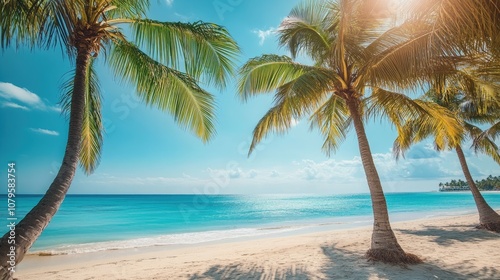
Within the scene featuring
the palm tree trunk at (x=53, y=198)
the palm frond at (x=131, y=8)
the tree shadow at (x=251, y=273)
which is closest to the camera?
the palm tree trunk at (x=53, y=198)

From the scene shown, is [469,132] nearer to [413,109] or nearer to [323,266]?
[413,109]

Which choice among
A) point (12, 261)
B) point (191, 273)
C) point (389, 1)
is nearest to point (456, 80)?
point (389, 1)

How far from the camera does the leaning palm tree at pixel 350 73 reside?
524 centimetres

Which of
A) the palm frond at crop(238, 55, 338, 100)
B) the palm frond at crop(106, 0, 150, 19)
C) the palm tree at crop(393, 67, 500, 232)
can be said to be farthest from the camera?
the palm tree at crop(393, 67, 500, 232)

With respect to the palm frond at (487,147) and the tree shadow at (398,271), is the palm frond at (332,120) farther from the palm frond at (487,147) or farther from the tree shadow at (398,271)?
the palm frond at (487,147)

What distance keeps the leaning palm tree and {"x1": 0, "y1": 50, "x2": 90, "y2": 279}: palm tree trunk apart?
3.65m

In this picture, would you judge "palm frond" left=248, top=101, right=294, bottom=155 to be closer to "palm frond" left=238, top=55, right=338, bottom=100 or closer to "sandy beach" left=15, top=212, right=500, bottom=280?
"palm frond" left=238, top=55, right=338, bottom=100

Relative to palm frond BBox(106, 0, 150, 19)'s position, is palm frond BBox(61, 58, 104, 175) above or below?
below

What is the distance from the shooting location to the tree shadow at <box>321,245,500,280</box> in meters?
4.76

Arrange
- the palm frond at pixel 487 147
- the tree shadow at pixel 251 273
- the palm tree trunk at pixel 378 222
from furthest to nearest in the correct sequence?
the palm frond at pixel 487 147 < the palm tree trunk at pixel 378 222 < the tree shadow at pixel 251 273

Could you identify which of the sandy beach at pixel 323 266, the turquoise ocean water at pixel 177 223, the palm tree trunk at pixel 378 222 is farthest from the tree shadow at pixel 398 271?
the turquoise ocean water at pixel 177 223

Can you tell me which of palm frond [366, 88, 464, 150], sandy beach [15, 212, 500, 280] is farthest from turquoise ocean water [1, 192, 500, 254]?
palm frond [366, 88, 464, 150]

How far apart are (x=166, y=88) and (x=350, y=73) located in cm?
434

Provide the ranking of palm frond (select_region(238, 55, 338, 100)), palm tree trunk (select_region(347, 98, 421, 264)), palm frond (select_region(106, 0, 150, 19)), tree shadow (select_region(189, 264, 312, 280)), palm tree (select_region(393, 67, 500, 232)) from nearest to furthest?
1. palm frond (select_region(106, 0, 150, 19))
2. tree shadow (select_region(189, 264, 312, 280))
3. palm tree trunk (select_region(347, 98, 421, 264))
4. palm frond (select_region(238, 55, 338, 100))
5. palm tree (select_region(393, 67, 500, 232))
